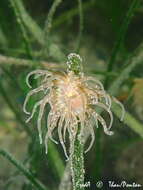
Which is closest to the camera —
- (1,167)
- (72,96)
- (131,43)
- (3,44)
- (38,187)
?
(72,96)

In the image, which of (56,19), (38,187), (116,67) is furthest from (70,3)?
(38,187)

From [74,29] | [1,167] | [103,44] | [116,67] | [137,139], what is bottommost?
[137,139]

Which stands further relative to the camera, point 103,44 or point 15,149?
point 103,44

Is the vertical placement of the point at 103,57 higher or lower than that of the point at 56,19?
lower

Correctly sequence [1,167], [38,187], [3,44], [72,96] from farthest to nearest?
[3,44] < [1,167] < [38,187] < [72,96]

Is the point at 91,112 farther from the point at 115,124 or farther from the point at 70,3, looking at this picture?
the point at 70,3
